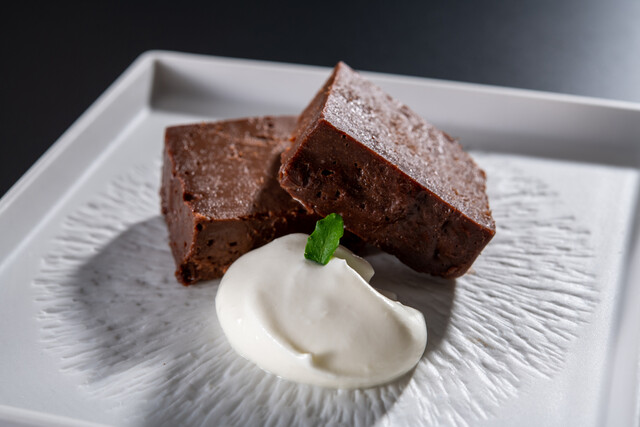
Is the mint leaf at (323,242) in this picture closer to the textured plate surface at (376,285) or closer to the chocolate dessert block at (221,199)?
the chocolate dessert block at (221,199)

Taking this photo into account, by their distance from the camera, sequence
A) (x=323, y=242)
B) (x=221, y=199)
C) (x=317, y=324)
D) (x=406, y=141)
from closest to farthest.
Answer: (x=317, y=324)
(x=323, y=242)
(x=221, y=199)
(x=406, y=141)

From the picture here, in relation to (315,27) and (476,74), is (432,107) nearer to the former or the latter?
(476,74)

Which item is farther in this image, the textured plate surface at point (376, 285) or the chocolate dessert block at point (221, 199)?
the chocolate dessert block at point (221, 199)

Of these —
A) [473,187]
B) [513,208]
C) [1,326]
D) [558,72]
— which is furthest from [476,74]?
[1,326]

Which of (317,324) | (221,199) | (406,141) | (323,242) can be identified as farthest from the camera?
(406,141)

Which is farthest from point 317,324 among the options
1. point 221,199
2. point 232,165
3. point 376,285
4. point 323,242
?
point 232,165

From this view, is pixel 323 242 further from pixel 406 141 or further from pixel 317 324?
pixel 406 141

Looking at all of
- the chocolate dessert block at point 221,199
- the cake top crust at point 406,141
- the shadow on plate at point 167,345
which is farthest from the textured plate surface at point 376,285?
the cake top crust at point 406,141
